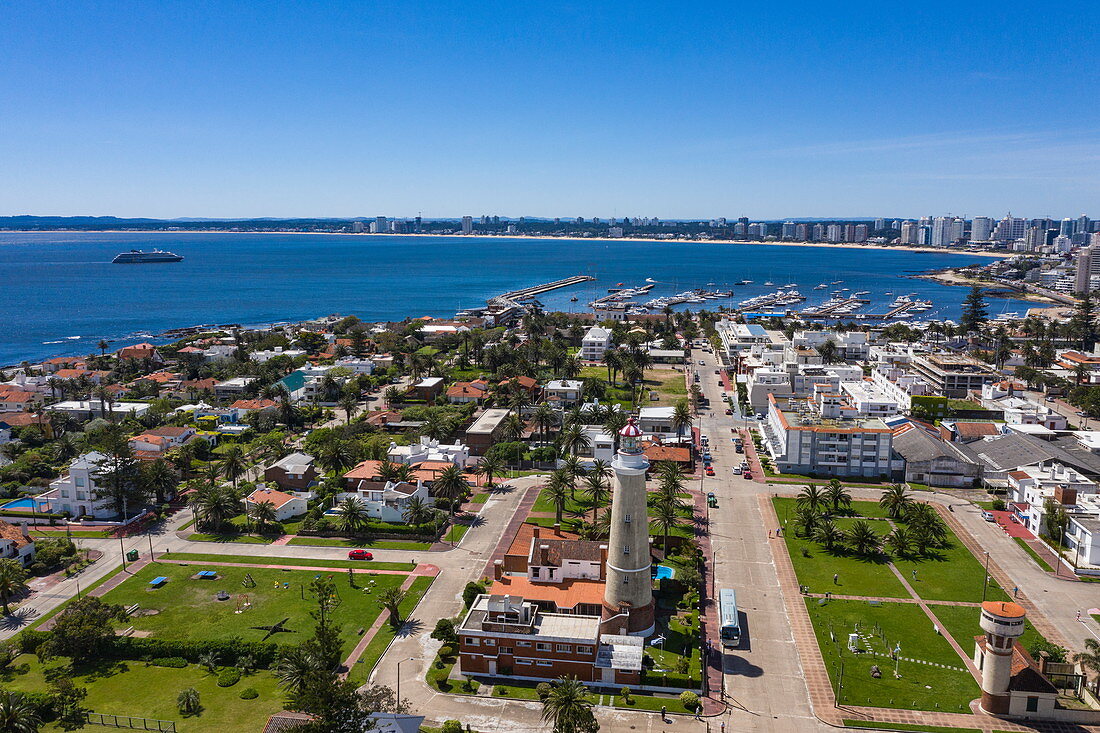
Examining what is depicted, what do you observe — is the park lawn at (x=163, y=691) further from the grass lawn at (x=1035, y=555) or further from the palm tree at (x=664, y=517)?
the grass lawn at (x=1035, y=555)

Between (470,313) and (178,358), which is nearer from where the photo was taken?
(178,358)

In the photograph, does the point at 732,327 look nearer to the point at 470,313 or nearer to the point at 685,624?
the point at 470,313

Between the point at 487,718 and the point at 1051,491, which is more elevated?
the point at 1051,491

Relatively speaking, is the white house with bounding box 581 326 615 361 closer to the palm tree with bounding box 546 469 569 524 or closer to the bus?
the palm tree with bounding box 546 469 569 524

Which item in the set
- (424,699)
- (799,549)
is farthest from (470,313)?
(424,699)

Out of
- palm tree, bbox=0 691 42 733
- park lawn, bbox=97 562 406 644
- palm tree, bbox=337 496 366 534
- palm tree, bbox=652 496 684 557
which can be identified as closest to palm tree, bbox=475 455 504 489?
palm tree, bbox=337 496 366 534

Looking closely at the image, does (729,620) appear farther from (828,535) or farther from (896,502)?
(896,502)

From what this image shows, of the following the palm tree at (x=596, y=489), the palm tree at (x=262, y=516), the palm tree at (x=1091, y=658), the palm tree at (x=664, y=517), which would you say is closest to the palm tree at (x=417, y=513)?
the palm tree at (x=262, y=516)
